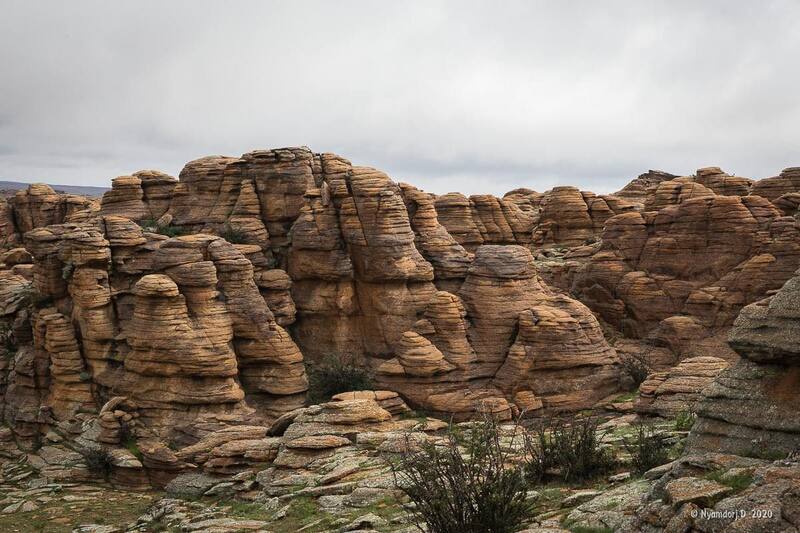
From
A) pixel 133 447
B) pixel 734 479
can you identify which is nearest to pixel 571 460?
pixel 734 479

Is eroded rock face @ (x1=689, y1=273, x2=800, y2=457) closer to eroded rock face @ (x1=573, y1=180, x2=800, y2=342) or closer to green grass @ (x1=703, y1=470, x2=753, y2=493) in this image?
green grass @ (x1=703, y1=470, x2=753, y2=493)

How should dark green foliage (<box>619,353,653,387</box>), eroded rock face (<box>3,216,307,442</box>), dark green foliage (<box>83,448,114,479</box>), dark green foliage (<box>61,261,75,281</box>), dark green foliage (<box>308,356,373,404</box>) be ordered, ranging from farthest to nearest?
dark green foliage (<box>61,261,75,281</box>)
dark green foliage (<box>308,356,373,404</box>)
dark green foliage (<box>619,353,653,387</box>)
eroded rock face (<box>3,216,307,442</box>)
dark green foliage (<box>83,448,114,479</box>)

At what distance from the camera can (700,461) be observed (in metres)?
9.67

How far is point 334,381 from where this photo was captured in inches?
1299

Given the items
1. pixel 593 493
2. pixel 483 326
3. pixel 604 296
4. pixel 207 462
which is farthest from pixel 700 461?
pixel 604 296

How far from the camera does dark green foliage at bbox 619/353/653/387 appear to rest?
32375mm

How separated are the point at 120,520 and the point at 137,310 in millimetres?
10958

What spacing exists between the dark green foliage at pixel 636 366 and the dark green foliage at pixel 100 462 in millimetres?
26050

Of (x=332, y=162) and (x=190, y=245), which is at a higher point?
(x=332, y=162)

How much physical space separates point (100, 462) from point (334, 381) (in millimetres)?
11670

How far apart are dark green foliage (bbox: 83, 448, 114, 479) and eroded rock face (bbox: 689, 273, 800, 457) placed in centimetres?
2643

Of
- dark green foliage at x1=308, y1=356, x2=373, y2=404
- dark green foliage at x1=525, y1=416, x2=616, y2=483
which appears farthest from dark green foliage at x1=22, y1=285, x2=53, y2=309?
dark green foliage at x1=525, y1=416, x2=616, y2=483

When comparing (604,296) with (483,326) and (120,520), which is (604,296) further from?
(120,520)

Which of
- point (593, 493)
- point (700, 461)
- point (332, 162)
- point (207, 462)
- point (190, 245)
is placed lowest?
point (207, 462)
